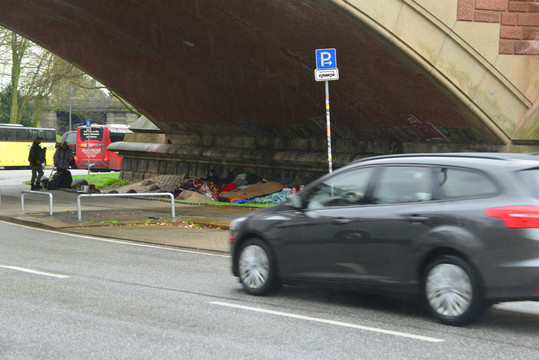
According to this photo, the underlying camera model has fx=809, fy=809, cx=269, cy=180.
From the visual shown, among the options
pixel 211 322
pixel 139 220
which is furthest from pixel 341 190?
pixel 139 220

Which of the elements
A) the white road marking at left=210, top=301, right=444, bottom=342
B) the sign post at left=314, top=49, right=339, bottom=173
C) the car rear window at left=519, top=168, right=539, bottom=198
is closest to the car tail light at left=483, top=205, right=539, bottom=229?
the car rear window at left=519, top=168, right=539, bottom=198

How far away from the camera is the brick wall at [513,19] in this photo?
56.1 ft

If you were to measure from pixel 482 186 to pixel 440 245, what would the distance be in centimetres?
61

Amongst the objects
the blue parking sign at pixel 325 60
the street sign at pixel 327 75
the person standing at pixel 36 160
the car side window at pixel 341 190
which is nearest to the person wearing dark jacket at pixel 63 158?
the person standing at pixel 36 160

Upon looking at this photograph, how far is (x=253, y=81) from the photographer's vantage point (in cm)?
2370

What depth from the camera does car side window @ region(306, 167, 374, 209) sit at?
304 inches

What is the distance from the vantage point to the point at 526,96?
17781 millimetres

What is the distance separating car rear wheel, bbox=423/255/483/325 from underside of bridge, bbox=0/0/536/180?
10346 millimetres

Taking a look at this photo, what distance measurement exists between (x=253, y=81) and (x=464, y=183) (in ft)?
56.1

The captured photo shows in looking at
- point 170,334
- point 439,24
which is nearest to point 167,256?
point 170,334

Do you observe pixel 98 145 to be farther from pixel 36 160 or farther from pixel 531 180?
pixel 531 180

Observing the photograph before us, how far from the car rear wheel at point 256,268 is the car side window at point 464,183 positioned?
2067 millimetres

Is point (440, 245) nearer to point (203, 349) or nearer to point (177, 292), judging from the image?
point (203, 349)

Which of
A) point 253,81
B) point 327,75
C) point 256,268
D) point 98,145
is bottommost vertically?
point 256,268
